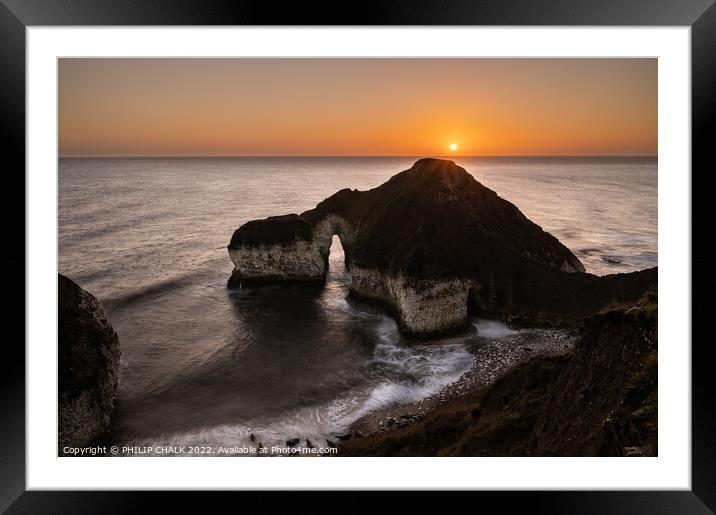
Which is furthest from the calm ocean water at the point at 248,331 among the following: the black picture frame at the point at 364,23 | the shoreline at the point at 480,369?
the black picture frame at the point at 364,23

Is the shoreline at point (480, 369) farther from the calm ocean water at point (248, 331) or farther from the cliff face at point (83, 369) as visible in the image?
the cliff face at point (83, 369)

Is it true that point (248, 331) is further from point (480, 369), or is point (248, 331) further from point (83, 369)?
point (480, 369)

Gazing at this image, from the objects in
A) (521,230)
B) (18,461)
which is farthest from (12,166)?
(521,230)

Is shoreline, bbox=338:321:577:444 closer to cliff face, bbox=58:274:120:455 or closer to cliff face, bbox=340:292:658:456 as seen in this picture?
cliff face, bbox=340:292:658:456

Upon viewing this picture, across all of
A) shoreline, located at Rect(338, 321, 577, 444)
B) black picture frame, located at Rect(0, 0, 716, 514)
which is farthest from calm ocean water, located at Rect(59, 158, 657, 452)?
black picture frame, located at Rect(0, 0, 716, 514)

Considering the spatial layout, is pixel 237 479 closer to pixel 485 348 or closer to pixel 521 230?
pixel 485 348

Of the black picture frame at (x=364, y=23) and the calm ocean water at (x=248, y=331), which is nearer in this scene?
the black picture frame at (x=364, y=23)
